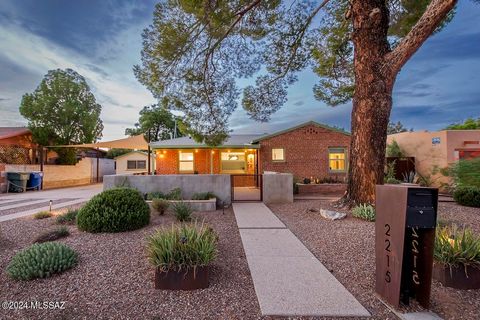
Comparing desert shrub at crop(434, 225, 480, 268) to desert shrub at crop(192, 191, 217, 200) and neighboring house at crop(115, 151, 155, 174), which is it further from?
neighboring house at crop(115, 151, 155, 174)

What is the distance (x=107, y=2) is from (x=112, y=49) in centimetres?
254

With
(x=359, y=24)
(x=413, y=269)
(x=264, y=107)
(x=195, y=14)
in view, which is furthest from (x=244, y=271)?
(x=264, y=107)

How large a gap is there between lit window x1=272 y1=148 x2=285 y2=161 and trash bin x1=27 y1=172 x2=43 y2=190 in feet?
49.2

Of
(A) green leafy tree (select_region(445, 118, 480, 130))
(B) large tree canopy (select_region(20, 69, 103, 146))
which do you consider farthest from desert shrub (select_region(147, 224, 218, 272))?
(A) green leafy tree (select_region(445, 118, 480, 130))

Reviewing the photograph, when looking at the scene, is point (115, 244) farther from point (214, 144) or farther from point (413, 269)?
point (214, 144)

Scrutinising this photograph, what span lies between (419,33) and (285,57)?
546cm

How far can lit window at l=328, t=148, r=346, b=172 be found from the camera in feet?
50.7

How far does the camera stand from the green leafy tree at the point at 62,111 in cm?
1709

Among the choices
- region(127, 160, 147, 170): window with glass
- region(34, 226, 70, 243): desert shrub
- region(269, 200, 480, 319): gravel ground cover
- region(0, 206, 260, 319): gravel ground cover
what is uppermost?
region(127, 160, 147, 170): window with glass

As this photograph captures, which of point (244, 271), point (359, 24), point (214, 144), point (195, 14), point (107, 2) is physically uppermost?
point (107, 2)

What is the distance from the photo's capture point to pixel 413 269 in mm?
2688

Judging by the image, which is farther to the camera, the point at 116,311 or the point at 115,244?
the point at 115,244

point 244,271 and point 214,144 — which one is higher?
point 214,144

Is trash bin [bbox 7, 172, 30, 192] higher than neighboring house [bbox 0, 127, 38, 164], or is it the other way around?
neighboring house [bbox 0, 127, 38, 164]
